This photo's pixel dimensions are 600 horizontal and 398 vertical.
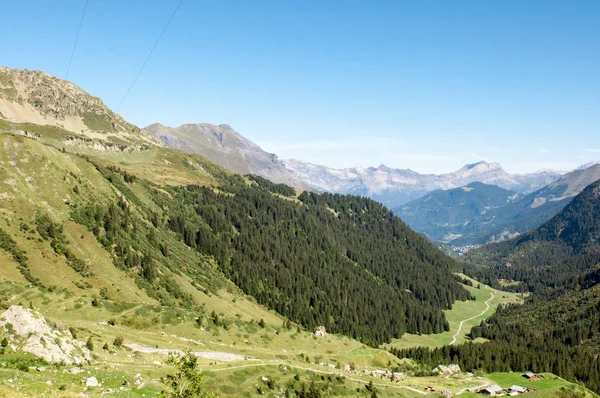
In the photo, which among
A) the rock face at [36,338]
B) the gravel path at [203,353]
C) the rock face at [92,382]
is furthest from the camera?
the gravel path at [203,353]

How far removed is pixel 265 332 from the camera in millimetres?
117750

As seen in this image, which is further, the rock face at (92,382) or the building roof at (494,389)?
the building roof at (494,389)

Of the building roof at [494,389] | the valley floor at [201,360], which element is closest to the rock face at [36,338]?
the valley floor at [201,360]

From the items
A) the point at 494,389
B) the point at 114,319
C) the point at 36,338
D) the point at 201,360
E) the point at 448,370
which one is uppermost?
the point at 36,338

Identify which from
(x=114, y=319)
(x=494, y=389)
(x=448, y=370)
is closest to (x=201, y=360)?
(x=114, y=319)

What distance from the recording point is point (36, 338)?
168ft

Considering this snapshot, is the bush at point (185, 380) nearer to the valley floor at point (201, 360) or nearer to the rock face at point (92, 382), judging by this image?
the valley floor at point (201, 360)

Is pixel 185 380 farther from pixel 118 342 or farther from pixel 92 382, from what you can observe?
pixel 118 342

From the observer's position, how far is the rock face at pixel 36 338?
50.2 m

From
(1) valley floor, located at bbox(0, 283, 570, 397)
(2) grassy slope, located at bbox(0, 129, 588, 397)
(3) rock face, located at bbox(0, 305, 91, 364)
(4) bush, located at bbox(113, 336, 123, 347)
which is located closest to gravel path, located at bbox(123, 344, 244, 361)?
(1) valley floor, located at bbox(0, 283, 570, 397)

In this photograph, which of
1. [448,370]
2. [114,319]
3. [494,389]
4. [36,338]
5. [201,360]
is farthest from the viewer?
[448,370]

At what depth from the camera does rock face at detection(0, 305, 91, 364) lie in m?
50.2

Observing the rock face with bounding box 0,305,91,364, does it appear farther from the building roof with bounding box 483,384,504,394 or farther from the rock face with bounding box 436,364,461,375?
the rock face with bounding box 436,364,461,375

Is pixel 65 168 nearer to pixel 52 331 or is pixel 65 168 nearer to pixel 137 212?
pixel 137 212
